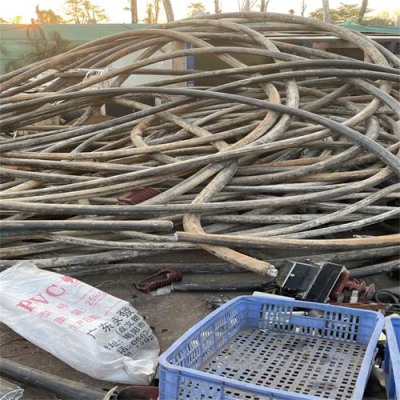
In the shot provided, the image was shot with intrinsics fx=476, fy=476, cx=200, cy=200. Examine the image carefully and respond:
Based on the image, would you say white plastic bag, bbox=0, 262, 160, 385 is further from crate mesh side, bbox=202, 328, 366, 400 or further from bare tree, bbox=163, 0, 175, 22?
bare tree, bbox=163, 0, 175, 22

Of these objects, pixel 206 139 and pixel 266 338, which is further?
pixel 206 139

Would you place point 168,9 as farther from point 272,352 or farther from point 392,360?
point 392,360

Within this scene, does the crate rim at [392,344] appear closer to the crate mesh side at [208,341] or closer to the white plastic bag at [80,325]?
the crate mesh side at [208,341]

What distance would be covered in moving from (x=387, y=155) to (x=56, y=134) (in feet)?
7.30

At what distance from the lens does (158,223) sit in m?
2.25

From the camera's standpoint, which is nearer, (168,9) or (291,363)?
(291,363)

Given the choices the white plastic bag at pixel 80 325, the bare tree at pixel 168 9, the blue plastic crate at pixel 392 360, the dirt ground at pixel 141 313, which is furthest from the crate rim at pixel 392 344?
the bare tree at pixel 168 9

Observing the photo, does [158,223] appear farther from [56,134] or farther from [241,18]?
[241,18]

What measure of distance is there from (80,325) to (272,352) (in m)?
0.72

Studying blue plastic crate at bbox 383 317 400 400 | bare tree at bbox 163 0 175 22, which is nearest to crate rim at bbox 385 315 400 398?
blue plastic crate at bbox 383 317 400 400

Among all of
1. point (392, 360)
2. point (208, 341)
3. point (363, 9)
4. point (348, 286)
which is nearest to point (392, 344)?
point (392, 360)

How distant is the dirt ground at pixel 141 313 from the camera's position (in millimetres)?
1823

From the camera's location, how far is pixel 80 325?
1788mm

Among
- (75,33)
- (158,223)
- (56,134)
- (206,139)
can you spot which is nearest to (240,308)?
(158,223)
